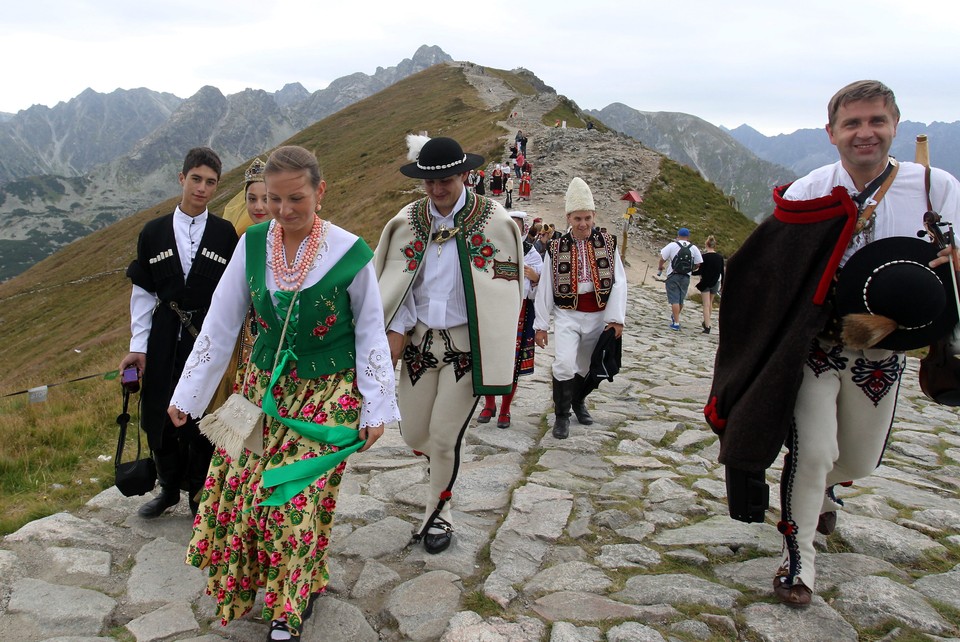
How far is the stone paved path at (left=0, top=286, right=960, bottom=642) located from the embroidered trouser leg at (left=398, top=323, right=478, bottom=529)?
46 centimetres

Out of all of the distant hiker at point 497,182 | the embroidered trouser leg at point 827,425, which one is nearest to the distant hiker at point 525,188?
the distant hiker at point 497,182

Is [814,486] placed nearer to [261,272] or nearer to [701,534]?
[701,534]

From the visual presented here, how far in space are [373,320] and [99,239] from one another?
7041 cm

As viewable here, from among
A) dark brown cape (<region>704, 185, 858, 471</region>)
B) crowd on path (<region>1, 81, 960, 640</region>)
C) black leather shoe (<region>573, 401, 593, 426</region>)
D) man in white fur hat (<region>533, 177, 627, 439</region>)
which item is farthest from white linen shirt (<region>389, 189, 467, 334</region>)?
black leather shoe (<region>573, 401, 593, 426</region>)

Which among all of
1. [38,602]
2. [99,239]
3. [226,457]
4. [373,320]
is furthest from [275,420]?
[99,239]

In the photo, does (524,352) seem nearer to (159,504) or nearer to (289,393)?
(159,504)

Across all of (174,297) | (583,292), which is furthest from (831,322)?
(174,297)

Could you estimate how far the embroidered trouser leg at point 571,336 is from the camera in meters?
6.10

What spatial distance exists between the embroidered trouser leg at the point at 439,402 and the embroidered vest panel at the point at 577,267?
2.34 metres

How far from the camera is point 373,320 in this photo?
3.14m

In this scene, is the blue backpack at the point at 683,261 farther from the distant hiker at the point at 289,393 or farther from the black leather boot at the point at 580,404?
the distant hiker at the point at 289,393

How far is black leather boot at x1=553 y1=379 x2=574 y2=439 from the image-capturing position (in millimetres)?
6164

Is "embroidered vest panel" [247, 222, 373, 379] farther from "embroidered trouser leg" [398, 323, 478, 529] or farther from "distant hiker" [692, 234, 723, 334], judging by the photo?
"distant hiker" [692, 234, 723, 334]

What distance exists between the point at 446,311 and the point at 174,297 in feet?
5.41
